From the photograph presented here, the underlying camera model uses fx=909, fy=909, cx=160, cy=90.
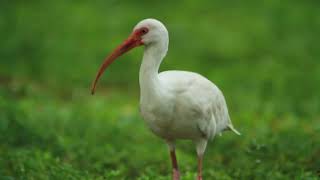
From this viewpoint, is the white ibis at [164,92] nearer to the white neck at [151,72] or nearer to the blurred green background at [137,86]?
the white neck at [151,72]

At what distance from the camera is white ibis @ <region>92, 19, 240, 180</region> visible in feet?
21.8

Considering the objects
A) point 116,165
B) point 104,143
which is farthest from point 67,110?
point 116,165

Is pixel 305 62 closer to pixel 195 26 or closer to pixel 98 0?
pixel 195 26

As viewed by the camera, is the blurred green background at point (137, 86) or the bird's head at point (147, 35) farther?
the blurred green background at point (137, 86)

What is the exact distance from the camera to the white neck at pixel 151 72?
6594 millimetres

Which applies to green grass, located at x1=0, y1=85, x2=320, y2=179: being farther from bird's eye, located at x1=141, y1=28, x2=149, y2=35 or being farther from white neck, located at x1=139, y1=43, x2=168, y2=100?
bird's eye, located at x1=141, y1=28, x2=149, y2=35

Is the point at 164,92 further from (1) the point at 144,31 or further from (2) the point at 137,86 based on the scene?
(2) the point at 137,86

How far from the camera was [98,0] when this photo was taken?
18.3m

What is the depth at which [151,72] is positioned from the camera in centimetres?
664

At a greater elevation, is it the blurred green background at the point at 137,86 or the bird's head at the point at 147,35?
the bird's head at the point at 147,35

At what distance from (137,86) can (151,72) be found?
25.0 feet

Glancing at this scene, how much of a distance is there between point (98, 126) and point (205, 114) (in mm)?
3631

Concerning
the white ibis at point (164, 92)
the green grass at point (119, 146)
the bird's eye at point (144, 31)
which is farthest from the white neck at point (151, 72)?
the green grass at point (119, 146)

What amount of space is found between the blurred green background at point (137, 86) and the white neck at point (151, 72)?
0.97 metres
